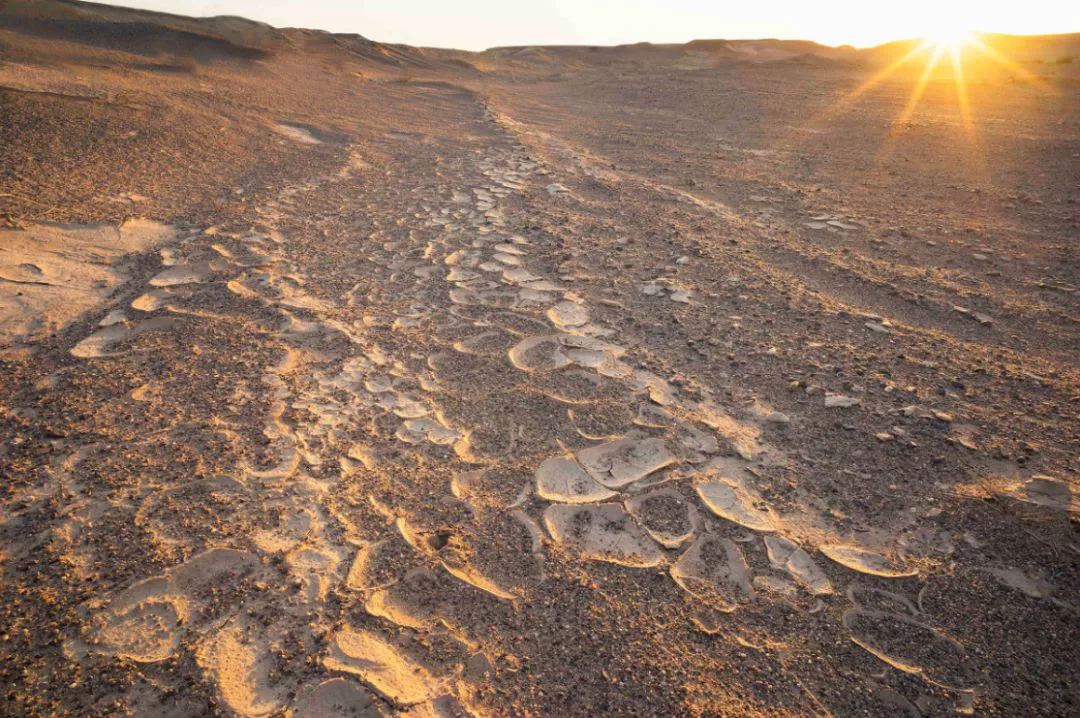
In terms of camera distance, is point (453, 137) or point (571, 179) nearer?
point (571, 179)

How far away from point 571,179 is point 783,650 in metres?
3.81

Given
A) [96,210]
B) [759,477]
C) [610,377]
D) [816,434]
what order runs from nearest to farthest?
[759,477] → [816,434] → [610,377] → [96,210]

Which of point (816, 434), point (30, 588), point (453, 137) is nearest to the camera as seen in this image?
point (30, 588)

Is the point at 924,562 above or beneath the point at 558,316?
beneath

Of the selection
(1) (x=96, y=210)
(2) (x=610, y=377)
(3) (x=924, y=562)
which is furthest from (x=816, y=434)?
(1) (x=96, y=210)

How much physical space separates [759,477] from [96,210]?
11.1 ft

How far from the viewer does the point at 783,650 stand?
4.09ft

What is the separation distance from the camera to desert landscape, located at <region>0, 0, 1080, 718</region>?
1.18 meters

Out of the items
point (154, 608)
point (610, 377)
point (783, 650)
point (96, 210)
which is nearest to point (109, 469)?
point (154, 608)

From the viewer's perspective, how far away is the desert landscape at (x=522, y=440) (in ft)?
3.89

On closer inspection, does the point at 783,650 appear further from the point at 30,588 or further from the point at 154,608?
the point at 30,588

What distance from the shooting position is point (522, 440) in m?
1.83

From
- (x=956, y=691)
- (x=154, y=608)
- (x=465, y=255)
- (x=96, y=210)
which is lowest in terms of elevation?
(x=956, y=691)

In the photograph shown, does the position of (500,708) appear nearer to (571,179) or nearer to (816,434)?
(816,434)
